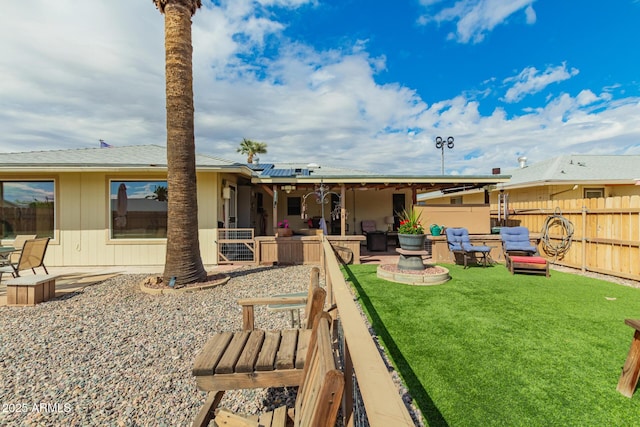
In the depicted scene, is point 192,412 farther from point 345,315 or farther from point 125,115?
point 125,115

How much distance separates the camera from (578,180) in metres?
12.3

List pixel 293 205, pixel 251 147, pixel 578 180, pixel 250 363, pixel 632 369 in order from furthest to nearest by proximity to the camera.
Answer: pixel 251 147 < pixel 293 205 < pixel 578 180 < pixel 632 369 < pixel 250 363

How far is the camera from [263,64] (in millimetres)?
14344

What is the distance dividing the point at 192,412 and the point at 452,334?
3153 millimetres

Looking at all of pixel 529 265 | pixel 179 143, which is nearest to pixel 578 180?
pixel 529 265

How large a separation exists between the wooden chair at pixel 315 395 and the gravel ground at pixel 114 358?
0.58 m

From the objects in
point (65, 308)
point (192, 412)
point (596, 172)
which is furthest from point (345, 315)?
point (596, 172)

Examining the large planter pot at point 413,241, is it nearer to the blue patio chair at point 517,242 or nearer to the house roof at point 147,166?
the house roof at point 147,166

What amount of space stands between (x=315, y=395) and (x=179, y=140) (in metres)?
6.16

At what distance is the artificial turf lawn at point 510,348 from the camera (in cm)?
240

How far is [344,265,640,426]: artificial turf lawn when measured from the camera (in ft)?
7.88

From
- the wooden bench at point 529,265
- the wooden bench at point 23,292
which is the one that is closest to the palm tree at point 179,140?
the wooden bench at point 23,292

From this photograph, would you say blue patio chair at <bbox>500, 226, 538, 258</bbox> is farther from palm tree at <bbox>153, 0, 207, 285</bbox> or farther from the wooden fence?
palm tree at <bbox>153, 0, 207, 285</bbox>

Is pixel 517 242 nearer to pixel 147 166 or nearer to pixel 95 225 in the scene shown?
pixel 147 166
